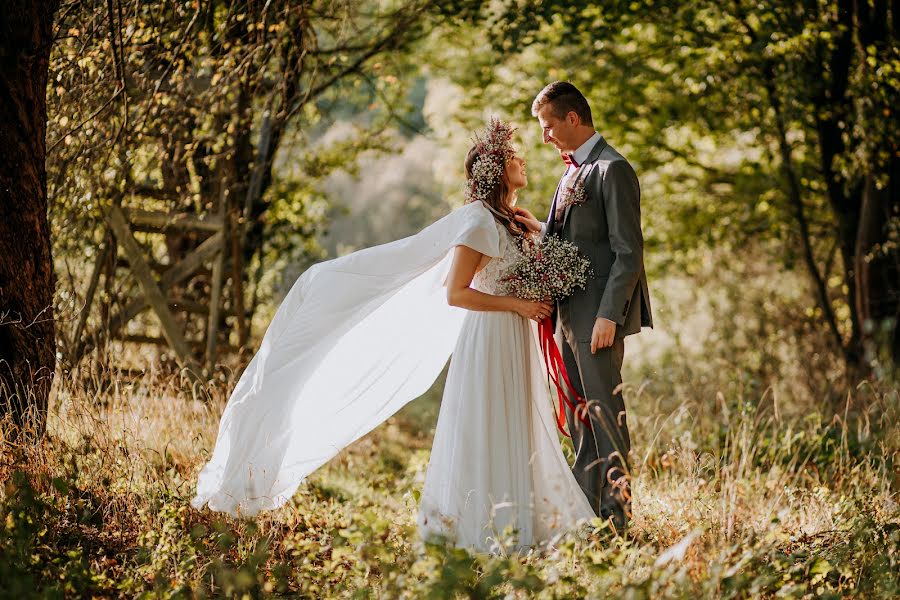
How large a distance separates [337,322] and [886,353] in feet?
9.13

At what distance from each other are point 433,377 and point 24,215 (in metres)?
2.42

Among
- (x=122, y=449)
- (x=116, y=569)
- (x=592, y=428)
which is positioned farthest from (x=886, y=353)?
(x=122, y=449)

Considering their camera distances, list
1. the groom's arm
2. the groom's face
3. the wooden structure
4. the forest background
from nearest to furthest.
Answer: the forest background < the groom's arm < the groom's face < the wooden structure

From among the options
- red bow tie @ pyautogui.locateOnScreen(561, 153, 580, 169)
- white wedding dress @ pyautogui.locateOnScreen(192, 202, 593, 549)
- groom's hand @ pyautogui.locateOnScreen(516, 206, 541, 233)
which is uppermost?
red bow tie @ pyautogui.locateOnScreen(561, 153, 580, 169)

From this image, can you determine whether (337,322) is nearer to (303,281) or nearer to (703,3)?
(303,281)

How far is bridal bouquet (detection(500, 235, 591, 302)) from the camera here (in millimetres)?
4164

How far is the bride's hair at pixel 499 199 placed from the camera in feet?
14.0

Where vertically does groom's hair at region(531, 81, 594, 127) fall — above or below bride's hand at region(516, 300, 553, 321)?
above

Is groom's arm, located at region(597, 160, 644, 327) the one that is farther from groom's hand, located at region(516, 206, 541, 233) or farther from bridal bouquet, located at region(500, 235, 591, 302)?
groom's hand, located at region(516, 206, 541, 233)

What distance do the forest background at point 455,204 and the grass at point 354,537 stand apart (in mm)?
22

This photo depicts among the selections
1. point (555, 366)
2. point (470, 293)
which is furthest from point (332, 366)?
point (555, 366)

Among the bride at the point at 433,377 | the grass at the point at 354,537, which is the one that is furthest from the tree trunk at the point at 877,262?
the bride at the point at 433,377

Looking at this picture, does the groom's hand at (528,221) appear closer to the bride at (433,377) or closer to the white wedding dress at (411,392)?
the bride at (433,377)

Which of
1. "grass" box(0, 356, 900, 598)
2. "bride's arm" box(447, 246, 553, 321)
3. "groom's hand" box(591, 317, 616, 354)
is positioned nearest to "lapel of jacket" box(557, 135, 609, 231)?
"bride's arm" box(447, 246, 553, 321)
